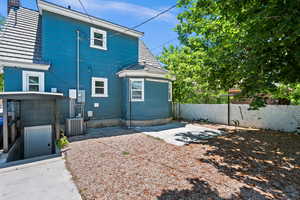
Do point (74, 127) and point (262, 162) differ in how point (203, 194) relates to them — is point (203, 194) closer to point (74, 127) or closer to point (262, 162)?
point (262, 162)

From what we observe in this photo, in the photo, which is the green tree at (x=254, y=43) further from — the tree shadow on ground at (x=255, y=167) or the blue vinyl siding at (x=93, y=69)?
the blue vinyl siding at (x=93, y=69)

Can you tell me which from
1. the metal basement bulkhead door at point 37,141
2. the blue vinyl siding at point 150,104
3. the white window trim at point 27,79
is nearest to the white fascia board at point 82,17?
the white window trim at point 27,79

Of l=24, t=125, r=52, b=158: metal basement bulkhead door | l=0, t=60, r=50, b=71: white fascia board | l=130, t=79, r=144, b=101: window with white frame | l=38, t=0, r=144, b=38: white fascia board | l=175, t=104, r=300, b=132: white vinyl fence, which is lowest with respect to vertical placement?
l=24, t=125, r=52, b=158: metal basement bulkhead door

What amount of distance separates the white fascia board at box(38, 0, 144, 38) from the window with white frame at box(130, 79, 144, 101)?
3.66 metres

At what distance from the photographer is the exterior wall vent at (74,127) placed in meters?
6.94

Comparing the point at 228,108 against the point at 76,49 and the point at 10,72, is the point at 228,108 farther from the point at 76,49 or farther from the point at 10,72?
the point at 10,72

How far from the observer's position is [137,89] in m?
8.84

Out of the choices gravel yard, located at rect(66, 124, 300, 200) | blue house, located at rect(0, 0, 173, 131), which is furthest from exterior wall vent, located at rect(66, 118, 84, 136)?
gravel yard, located at rect(66, 124, 300, 200)

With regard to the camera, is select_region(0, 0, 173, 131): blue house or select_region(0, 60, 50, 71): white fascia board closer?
select_region(0, 60, 50, 71): white fascia board

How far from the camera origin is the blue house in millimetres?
6828

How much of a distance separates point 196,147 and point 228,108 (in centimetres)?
600

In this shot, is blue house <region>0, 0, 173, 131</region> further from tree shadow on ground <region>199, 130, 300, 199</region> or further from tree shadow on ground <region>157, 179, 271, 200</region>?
tree shadow on ground <region>157, 179, 271, 200</region>

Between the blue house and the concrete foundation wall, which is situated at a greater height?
the blue house

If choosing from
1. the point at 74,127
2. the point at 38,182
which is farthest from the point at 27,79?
the point at 38,182
